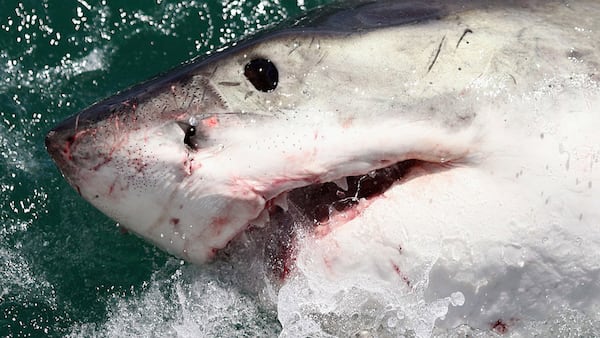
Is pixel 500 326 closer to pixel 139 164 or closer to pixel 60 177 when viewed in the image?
pixel 139 164

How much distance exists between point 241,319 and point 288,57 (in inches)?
26.8

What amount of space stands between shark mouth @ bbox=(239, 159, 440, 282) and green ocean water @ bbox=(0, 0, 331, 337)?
0.25m

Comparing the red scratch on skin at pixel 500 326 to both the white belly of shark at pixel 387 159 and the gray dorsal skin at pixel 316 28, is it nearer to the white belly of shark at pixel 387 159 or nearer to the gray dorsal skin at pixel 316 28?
the white belly of shark at pixel 387 159

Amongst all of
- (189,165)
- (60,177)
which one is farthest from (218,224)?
(60,177)

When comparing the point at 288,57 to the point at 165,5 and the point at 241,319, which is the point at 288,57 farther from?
the point at 165,5

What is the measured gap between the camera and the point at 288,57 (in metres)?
1.59

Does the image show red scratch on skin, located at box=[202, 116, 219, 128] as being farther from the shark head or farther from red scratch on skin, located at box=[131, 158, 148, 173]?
red scratch on skin, located at box=[131, 158, 148, 173]

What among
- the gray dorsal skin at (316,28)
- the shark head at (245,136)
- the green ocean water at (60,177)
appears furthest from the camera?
the green ocean water at (60,177)

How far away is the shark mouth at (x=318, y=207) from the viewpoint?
1559 millimetres

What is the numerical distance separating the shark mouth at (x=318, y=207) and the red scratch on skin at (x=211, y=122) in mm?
174

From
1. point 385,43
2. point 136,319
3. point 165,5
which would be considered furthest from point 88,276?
point 385,43

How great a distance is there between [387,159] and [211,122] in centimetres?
30

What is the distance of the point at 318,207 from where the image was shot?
5.28ft

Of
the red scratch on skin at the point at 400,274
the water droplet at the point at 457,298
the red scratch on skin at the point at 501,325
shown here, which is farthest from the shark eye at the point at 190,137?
the red scratch on skin at the point at 501,325
